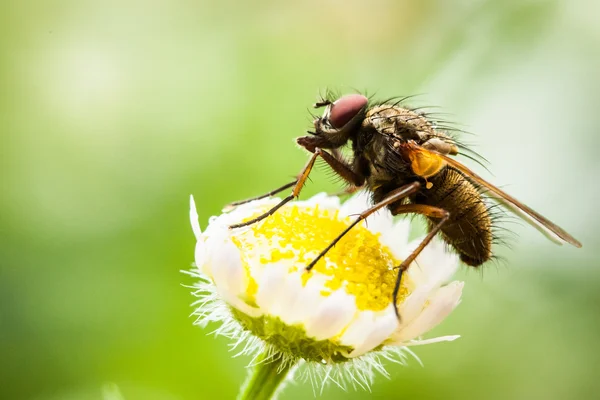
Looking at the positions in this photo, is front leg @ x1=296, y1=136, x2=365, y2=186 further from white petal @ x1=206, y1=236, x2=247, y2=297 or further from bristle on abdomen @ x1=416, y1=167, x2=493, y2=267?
white petal @ x1=206, y1=236, x2=247, y2=297

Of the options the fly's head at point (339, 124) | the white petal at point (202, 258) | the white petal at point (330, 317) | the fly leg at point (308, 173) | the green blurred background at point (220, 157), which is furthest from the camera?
the green blurred background at point (220, 157)

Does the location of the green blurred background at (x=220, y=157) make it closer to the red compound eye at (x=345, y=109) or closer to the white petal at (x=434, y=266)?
the white petal at (x=434, y=266)

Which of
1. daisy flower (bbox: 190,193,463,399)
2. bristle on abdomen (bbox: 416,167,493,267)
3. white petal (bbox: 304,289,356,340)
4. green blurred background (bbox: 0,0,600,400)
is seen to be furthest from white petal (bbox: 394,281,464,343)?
green blurred background (bbox: 0,0,600,400)

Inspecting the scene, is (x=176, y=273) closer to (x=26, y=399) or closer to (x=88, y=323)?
(x=88, y=323)

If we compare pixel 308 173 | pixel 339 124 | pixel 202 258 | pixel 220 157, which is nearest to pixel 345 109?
pixel 339 124

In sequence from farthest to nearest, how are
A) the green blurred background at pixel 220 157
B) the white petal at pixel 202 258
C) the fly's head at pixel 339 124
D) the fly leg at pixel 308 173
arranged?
the green blurred background at pixel 220 157 → the fly's head at pixel 339 124 → the fly leg at pixel 308 173 → the white petal at pixel 202 258

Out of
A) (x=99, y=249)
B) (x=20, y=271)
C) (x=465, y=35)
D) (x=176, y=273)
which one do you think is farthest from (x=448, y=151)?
(x=465, y=35)

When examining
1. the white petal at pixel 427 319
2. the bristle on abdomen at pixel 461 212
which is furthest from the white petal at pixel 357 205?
the white petal at pixel 427 319
